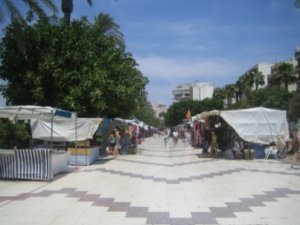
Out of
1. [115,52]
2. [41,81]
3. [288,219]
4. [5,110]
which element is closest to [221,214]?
[288,219]

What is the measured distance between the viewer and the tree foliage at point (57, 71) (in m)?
22.8

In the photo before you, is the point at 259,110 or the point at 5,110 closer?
the point at 5,110

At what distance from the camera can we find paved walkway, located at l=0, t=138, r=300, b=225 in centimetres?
895

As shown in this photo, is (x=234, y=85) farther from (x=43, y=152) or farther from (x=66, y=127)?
(x=43, y=152)

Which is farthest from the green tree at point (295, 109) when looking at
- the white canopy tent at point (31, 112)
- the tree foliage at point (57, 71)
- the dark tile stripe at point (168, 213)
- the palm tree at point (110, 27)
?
the dark tile stripe at point (168, 213)

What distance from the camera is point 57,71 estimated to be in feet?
74.5

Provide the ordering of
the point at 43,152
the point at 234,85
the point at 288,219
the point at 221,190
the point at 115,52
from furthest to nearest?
the point at 234,85, the point at 115,52, the point at 43,152, the point at 221,190, the point at 288,219

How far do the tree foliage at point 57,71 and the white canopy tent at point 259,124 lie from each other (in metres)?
6.64

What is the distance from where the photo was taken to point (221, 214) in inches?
370

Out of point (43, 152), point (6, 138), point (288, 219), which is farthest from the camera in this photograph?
point (6, 138)

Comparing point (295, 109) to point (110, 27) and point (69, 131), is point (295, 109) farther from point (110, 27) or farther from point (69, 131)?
point (69, 131)

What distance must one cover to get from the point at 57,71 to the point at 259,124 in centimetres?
1132

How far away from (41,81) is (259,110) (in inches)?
473

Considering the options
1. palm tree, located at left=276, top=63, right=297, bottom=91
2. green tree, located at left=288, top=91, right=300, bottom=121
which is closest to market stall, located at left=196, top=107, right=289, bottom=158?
green tree, located at left=288, top=91, right=300, bottom=121
